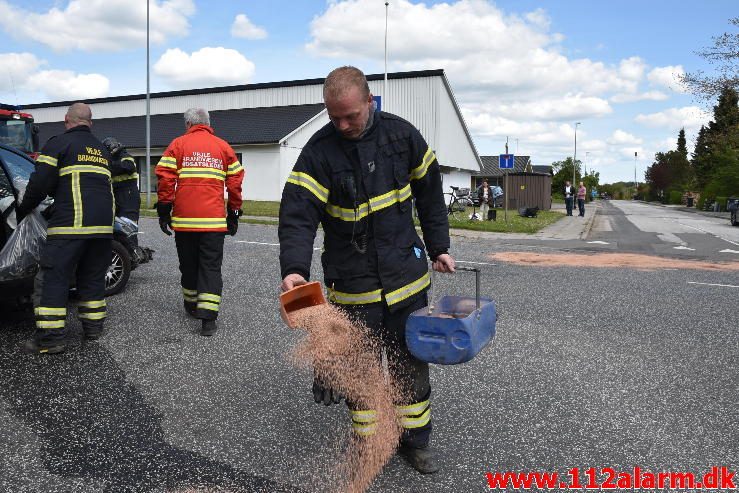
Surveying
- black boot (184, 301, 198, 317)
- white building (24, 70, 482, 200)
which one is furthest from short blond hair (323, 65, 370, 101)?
white building (24, 70, 482, 200)

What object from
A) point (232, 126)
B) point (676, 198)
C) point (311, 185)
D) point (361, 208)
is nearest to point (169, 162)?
point (311, 185)

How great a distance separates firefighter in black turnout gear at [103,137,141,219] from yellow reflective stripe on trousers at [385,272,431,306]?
3264 mm

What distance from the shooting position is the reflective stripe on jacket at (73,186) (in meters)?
4.86

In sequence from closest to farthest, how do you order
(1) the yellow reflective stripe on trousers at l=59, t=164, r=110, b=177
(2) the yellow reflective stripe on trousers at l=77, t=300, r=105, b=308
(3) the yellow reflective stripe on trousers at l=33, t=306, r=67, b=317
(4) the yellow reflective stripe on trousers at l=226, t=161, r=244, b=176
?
(3) the yellow reflective stripe on trousers at l=33, t=306, r=67, b=317 → (1) the yellow reflective stripe on trousers at l=59, t=164, r=110, b=177 → (2) the yellow reflective stripe on trousers at l=77, t=300, r=105, b=308 → (4) the yellow reflective stripe on trousers at l=226, t=161, r=244, b=176

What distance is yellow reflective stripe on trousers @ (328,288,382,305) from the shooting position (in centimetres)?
303

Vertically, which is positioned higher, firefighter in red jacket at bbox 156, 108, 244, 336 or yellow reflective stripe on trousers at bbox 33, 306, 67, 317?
firefighter in red jacket at bbox 156, 108, 244, 336

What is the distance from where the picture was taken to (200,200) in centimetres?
549

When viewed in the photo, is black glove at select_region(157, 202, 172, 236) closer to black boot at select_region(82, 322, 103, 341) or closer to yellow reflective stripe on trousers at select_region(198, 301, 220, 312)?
yellow reflective stripe on trousers at select_region(198, 301, 220, 312)

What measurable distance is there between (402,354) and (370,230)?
62 cm

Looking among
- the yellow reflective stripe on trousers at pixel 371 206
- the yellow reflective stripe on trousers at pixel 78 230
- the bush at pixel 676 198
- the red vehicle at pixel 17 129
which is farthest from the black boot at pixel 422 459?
the bush at pixel 676 198

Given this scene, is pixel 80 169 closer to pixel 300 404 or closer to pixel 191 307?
pixel 191 307

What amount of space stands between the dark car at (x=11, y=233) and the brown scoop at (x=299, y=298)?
3.23 meters

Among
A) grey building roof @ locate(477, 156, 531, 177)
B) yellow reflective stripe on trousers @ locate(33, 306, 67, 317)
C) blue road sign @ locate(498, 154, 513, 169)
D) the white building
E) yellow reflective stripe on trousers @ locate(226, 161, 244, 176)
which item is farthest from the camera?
grey building roof @ locate(477, 156, 531, 177)

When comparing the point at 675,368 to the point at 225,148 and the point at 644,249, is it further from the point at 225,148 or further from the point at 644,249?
the point at 644,249
